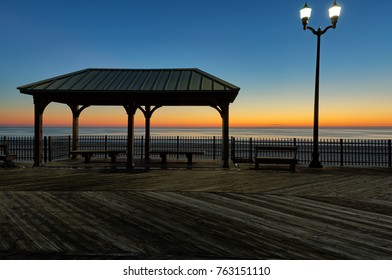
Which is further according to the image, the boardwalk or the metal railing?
the metal railing

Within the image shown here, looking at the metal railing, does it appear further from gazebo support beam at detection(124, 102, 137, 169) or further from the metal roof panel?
gazebo support beam at detection(124, 102, 137, 169)

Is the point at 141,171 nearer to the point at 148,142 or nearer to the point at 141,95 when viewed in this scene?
the point at 141,95

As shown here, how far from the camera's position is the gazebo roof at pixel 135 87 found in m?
10.9

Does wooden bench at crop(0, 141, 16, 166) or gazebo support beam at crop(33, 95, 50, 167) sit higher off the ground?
gazebo support beam at crop(33, 95, 50, 167)

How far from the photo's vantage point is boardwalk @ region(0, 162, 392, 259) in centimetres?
354

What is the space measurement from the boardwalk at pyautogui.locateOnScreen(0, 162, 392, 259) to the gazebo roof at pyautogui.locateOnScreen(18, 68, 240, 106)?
368 centimetres

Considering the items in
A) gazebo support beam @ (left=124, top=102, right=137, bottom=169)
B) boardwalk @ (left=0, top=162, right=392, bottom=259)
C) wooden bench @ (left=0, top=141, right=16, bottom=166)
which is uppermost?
gazebo support beam @ (left=124, top=102, right=137, bottom=169)

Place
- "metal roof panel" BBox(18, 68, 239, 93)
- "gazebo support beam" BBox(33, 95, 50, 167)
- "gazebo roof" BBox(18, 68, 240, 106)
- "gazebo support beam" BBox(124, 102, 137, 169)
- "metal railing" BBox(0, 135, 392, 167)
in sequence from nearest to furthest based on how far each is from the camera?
1. "gazebo roof" BBox(18, 68, 240, 106)
2. "metal roof panel" BBox(18, 68, 239, 93)
3. "gazebo support beam" BBox(124, 102, 137, 169)
4. "gazebo support beam" BBox(33, 95, 50, 167)
5. "metal railing" BBox(0, 135, 392, 167)

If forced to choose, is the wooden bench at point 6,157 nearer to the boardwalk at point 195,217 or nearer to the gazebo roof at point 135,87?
the gazebo roof at point 135,87

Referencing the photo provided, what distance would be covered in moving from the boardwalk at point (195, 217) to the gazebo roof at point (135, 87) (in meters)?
3.68

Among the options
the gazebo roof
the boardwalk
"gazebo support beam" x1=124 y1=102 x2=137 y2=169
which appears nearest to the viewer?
the boardwalk

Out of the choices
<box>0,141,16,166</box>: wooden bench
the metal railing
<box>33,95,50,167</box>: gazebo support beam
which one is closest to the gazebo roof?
<box>33,95,50,167</box>: gazebo support beam

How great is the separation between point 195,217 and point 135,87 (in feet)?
25.6

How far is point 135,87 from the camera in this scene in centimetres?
1134
